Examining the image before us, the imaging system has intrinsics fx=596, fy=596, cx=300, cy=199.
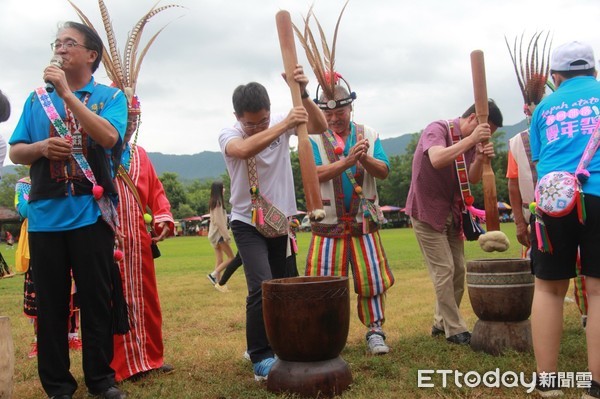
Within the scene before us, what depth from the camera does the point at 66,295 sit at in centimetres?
386

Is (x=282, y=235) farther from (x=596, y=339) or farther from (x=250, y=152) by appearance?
(x=596, y=339)

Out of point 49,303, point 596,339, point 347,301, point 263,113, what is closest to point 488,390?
point 596,339

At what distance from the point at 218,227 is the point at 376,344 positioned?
624 centimetres

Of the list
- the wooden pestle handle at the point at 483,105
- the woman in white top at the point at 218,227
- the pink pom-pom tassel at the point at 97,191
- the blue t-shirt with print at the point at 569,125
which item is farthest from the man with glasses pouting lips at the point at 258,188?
the woman in white top at the point at 218,227

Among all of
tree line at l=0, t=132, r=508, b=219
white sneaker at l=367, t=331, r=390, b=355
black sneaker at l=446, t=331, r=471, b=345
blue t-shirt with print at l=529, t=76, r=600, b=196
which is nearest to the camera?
blue t-shirt with print at l=529, t=76, r=600, b=196

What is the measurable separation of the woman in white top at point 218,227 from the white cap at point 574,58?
736 centimetres

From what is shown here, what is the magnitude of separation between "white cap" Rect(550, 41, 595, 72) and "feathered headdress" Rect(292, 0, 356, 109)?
5.95ft

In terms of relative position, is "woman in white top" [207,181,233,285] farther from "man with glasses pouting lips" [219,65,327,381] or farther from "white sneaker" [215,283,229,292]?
"man with glasses pouting lips" [219,65,327,381]

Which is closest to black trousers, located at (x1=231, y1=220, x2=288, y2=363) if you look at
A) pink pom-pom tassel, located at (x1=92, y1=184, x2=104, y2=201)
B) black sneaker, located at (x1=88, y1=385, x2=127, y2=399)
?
black sneaker, located at (x1=88, y1=385, x2=127, y2=399)

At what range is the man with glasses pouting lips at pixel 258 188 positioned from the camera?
171 inches

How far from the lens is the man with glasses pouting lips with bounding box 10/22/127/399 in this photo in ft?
12.2

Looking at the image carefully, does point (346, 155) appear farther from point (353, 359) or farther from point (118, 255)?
point (118, 255)

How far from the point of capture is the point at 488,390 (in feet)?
12.3

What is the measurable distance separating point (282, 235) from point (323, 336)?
1.00 m
